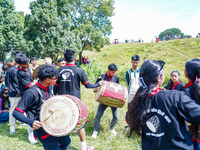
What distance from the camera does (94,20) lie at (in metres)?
24.5

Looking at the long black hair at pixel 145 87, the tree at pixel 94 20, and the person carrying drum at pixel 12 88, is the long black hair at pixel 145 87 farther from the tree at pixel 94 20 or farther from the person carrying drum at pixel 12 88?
the tree at pixel 94 20

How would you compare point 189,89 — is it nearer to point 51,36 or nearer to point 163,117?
point 163,117

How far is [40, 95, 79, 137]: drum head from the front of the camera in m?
2.19

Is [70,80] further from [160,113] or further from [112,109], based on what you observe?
[160,113]

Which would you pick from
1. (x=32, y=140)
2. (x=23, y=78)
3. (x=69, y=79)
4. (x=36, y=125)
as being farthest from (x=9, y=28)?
(x=36, y=125)

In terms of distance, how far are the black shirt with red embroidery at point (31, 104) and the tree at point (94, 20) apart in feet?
68.5

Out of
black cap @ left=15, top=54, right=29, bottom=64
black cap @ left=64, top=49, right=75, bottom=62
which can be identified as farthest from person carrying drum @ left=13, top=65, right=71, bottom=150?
black cap @ left=15, top=54, right=29, bottom=64

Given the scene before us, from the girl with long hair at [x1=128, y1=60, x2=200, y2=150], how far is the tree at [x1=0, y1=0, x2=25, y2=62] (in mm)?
18105

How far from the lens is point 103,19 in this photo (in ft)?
82.3

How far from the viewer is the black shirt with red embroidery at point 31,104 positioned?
6.99ft

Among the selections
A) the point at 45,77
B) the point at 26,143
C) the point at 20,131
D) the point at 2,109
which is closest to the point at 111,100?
the point at 45,77

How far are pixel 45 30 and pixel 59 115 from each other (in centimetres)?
1874

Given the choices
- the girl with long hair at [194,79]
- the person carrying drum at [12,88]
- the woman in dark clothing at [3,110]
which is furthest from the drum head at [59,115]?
the woman in dark clothing at [3,110]

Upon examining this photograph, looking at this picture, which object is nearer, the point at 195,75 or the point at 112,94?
the point at 195,75
